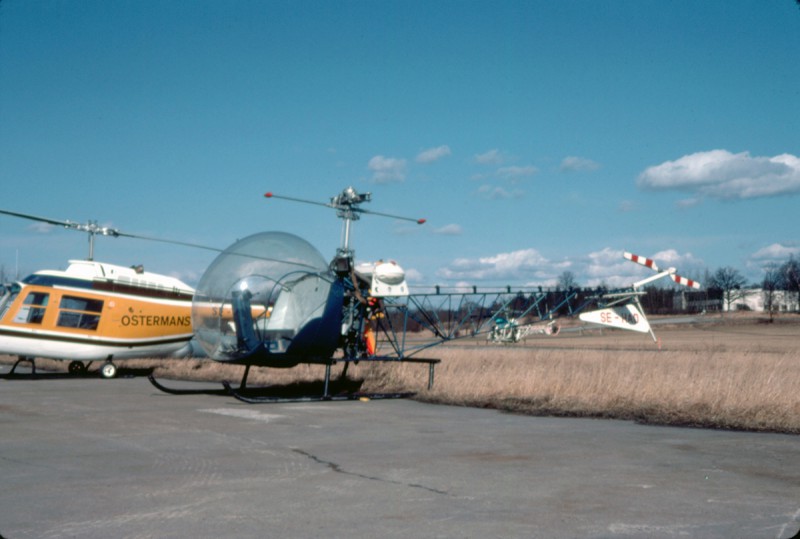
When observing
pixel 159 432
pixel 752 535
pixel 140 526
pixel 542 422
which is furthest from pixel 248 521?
pixel 542 422

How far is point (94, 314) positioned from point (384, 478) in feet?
48.4

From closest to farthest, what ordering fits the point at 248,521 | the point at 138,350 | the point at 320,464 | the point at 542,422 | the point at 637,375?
the point at 248,521 < the point at 320,464 < the point at 542,422 < the point at 637,375 < the point at 138,350

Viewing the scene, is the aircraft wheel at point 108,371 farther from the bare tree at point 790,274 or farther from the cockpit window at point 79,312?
the bare tree at point 790,274

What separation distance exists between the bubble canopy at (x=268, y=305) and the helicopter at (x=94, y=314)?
6.14 metres

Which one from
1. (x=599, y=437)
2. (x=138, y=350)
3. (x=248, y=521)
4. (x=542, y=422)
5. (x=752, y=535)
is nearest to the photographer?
(x=752, y=535)

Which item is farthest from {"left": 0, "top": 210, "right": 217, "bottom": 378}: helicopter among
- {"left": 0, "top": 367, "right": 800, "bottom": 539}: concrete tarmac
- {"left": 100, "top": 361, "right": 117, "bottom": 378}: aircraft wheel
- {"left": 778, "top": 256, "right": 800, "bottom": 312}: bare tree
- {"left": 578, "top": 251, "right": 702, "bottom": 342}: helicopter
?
{"left": 778, "top": 256, "right": 800, "bottom": 312}: bare tree

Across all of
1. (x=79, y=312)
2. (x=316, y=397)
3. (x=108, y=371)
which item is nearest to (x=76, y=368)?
(x=108, y=371)

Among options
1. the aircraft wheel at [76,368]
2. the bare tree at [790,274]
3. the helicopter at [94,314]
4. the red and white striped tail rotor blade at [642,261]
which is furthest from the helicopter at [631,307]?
the bare tree at [790,274]

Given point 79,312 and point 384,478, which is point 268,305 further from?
point 79,312

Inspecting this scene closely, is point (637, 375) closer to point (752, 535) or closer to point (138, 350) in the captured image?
point (752, 535)

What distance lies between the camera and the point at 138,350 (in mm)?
20109

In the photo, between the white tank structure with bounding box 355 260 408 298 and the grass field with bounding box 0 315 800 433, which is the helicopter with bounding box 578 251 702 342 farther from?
the white tank structure with bounding box 355 260 408 298

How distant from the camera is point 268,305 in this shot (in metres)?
13.1

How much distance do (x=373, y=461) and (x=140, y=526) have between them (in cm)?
293
